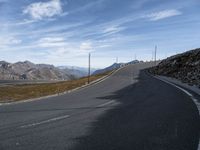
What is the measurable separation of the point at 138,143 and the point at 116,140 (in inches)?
22.1

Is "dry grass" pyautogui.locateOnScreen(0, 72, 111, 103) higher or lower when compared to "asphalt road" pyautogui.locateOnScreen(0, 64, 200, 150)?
lower

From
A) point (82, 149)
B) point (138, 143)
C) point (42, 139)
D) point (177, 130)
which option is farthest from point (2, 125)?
point (177, 130)

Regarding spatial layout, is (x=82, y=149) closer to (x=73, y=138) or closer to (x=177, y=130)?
(x=73, y=138)

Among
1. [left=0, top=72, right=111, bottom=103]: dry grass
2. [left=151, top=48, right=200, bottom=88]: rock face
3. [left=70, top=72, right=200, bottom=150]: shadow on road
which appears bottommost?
[left=0, top=72, right=111, bottom=103]: dry grass

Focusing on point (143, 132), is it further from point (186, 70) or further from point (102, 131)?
point (186, 70)

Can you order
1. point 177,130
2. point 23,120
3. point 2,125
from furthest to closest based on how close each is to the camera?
point 23,120, point 2,125, point 177,130

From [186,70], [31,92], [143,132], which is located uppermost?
[186,70]

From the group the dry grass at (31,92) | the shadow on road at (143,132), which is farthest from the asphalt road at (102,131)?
the dry grass at (31,92)

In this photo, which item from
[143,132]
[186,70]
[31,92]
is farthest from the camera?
[186,70]

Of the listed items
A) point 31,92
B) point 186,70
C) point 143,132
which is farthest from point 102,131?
point 186,70

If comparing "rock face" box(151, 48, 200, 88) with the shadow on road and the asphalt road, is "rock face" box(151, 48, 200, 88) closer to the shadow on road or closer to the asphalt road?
the shadow on road

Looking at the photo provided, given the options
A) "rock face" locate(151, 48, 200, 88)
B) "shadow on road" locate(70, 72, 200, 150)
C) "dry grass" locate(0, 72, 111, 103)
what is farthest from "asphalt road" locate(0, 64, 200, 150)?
"rock face" locate(151, 48, 200, 88)

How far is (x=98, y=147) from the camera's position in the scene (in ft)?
22.9

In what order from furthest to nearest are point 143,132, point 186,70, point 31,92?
point 186,70 → point 31,92 → point 143,132
